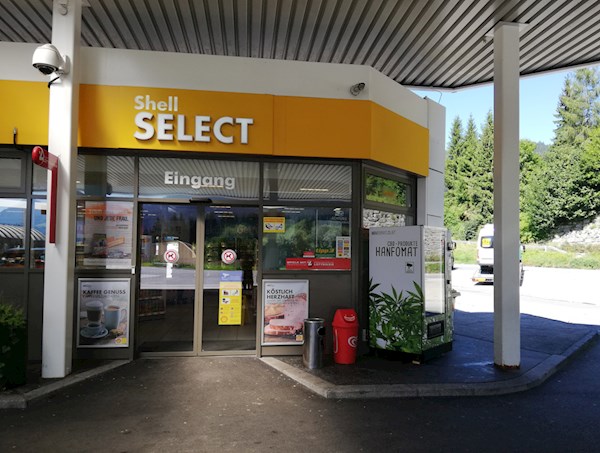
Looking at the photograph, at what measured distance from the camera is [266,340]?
6.68 meters

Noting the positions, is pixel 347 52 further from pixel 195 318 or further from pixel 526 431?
pixel 526 431

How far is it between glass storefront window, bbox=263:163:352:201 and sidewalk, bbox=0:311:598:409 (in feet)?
8.40

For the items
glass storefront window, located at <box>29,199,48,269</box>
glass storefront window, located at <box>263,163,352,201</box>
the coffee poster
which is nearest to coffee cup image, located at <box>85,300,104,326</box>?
the coffee poster

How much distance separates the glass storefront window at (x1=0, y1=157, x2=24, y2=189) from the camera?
20.9ft

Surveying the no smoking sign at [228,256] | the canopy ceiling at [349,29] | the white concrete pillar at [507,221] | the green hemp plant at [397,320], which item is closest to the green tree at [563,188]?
the canopy ceiling at [349,29]

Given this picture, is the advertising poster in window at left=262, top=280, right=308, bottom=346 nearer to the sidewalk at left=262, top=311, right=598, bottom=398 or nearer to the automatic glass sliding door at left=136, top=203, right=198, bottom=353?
the sidewalk at left=262, top=311, right=598, bottom=398

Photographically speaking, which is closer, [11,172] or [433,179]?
[11,172]

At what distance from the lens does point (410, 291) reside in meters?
6.38

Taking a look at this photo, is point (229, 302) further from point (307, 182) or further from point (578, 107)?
point (578, 107)

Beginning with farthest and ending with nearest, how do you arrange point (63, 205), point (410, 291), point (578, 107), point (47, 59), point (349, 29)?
point (578, 107)
point (349, 29)
point (410, 291)
point (63, 205)
point (47, 59)

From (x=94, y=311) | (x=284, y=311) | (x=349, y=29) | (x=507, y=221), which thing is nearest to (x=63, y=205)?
(x=94, y=311)

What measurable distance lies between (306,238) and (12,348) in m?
4.14

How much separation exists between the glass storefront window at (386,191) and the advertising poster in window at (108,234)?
3896 mm

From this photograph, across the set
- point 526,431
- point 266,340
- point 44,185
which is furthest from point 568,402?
point 44,185
